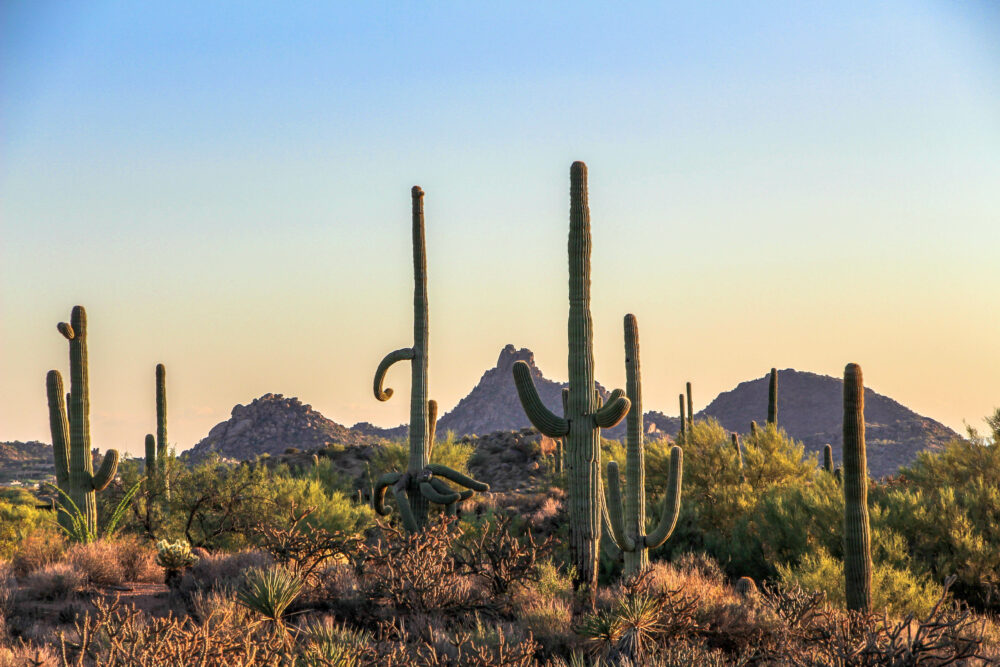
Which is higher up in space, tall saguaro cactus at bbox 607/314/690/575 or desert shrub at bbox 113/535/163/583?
tall saguaro cactus at bbox 607/314/690/575

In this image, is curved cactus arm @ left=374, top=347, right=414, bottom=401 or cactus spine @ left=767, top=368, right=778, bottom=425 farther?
cactus spine @ left=767, top=368, right=778, bottom=425

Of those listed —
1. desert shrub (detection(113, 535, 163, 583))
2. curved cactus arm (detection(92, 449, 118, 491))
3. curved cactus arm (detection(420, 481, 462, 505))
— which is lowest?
desert shrub (detection(113, 535, 163, 583))

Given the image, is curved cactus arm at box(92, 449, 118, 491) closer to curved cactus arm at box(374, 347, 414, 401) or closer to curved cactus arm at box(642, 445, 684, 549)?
curved cactus arm at box(374, 347, 414, 401)

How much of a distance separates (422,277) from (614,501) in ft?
22.3

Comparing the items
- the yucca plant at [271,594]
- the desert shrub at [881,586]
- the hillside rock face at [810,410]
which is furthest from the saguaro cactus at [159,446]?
the hillside rock face at [810,410]

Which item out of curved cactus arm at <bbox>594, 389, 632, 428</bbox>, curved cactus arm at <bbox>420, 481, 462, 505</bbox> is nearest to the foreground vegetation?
curved cactus arm at <bbox>420, 481, 462, 505</bbox>

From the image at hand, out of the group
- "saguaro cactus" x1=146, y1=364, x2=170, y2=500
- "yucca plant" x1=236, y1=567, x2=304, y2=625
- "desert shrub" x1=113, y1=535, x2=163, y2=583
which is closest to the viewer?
"yucca plant" x1=236, y1=567, x2=304, y2=625

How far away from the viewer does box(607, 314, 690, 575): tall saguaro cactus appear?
14844 mm

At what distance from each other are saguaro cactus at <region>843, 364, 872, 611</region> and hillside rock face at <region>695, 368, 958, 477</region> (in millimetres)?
90367

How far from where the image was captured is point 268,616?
37.0ft

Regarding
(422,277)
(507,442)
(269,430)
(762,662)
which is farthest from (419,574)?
(269,430)

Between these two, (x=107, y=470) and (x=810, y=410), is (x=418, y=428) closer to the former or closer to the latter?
(x=107, y=470)

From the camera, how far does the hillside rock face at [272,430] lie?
99.4 meters

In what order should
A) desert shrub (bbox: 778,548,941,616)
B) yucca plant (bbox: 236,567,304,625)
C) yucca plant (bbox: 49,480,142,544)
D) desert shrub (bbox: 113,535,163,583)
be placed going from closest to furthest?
yucca plant (bbox: 236,567,304,625) → desert shrub (bbox: 113,535,163,583) → desert shrub (bbox: 778,548,941,616) → yucca plant (bbox: 49,480,142,544)
